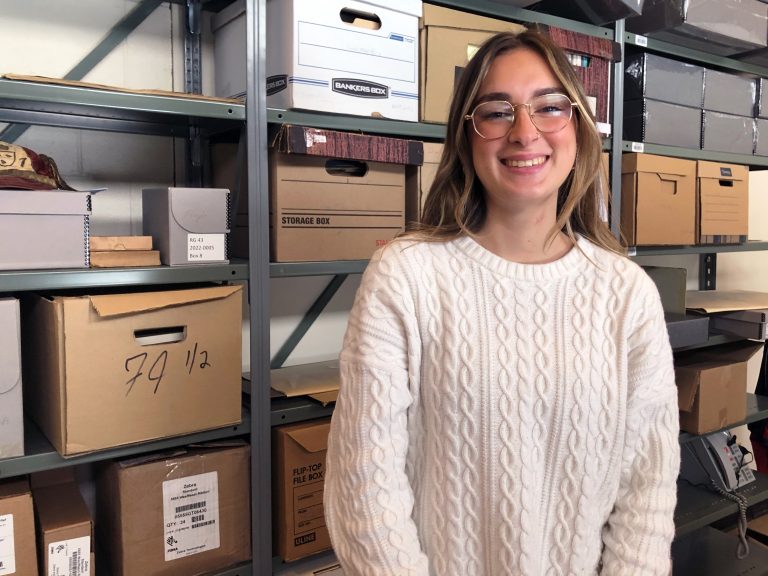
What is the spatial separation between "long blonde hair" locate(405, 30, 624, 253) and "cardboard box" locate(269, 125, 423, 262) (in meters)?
0.50

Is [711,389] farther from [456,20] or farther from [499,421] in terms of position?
[499,421]

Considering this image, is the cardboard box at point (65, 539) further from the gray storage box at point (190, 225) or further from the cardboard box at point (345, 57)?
the cardboard box at point (345, 57)

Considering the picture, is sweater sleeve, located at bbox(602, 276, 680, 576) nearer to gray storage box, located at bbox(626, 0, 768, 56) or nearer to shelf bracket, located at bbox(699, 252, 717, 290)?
gray storage box, located at bbox(626, 0, 768, 56)

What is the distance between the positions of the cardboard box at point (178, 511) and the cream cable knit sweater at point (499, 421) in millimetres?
606

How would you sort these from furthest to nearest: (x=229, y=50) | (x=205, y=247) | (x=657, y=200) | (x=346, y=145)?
(x=657, y=200) < (x=229, y=50) < (x=346, y=145) < (x=205, y=247)

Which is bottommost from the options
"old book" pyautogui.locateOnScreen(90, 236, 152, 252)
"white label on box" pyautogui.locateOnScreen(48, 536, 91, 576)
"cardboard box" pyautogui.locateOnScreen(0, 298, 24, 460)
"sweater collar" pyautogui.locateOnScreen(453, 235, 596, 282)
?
"white label on box" pyautogui.locateOnScreen(48, 536, 91, 576)

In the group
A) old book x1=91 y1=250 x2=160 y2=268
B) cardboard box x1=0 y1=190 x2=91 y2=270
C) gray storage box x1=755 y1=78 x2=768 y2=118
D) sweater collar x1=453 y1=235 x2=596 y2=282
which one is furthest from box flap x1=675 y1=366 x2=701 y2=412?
cardboard box x1=0 y1=190 x2=91 y2=270

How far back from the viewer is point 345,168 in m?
1.76

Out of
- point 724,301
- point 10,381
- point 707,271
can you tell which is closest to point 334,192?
point 10,381

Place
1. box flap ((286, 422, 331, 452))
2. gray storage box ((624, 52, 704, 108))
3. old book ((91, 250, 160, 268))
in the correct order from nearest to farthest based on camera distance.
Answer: old book ((91, 250, 160, 268)) → box flap ((286, 422, 331, 452)) → gray storage box ((624, 52, 704, 108))

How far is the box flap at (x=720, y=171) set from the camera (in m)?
2.30

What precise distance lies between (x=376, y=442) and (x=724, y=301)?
2057 mm

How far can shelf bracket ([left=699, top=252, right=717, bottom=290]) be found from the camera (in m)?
3.10

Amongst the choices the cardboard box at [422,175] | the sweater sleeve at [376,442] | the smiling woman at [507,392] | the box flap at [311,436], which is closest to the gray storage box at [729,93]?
the cardboard box at [422,175]
